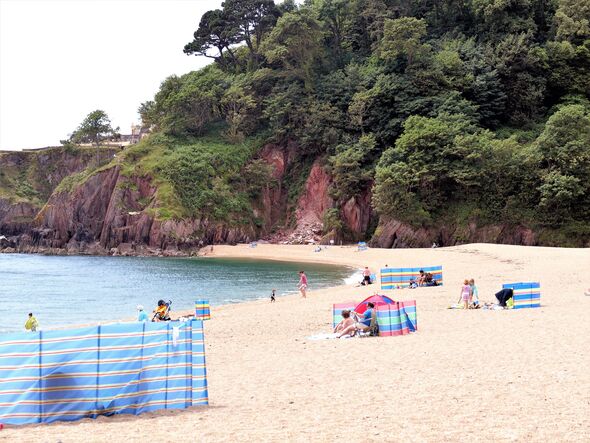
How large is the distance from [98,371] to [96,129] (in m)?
92.6

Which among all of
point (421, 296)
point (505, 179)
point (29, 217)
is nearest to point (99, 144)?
point (29, 217)

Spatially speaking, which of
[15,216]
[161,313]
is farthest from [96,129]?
[161,313]

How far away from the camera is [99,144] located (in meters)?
103

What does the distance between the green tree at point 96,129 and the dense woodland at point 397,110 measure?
11.4 metres

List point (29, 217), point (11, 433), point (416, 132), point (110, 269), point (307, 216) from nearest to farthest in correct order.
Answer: point (11, 433)
point (110, 269)
point (416, 132)
point (307, 216)
point (29, 217)

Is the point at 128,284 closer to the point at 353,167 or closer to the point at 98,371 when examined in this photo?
the point at 353,167

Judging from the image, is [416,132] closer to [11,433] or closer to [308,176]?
[308,176]

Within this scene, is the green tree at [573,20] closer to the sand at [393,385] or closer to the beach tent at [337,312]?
the sand at [393,385]

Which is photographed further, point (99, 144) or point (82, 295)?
point (99, 144)

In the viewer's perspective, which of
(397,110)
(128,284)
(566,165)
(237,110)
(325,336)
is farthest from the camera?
(237,110)

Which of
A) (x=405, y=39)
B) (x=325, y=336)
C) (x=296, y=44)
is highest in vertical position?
(x=296, y=44)

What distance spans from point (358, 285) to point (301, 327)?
Answer: 618 inches

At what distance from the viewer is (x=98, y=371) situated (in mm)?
9516

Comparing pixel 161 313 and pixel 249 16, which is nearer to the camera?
pixel 161 313
